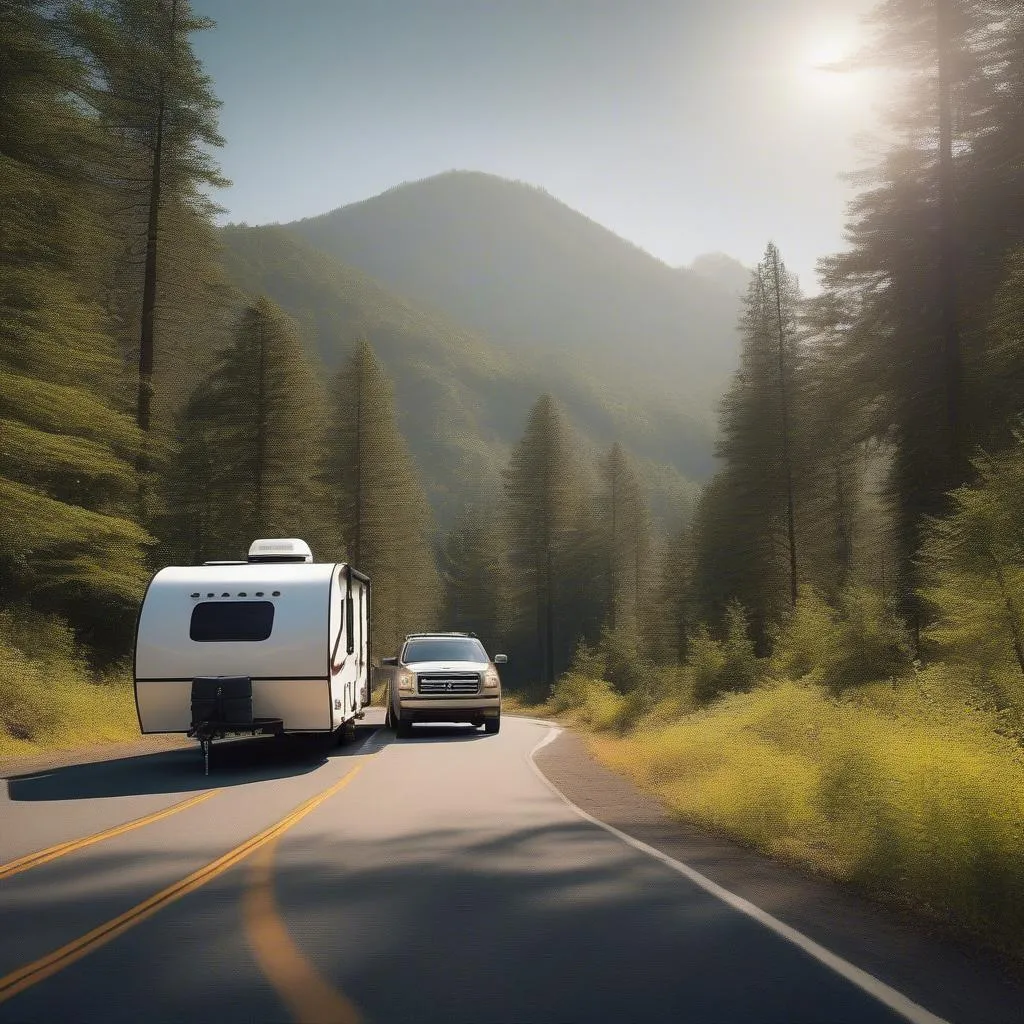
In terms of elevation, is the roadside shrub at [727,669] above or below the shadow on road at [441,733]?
above

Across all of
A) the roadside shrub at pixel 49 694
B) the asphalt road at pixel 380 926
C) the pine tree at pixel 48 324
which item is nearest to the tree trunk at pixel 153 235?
the pine tree at pixel 48 324

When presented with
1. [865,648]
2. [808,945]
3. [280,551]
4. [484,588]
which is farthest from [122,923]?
[484,588]

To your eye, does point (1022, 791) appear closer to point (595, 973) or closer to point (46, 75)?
point (595, 973)

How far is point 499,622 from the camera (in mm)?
96812

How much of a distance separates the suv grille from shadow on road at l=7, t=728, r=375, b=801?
6.29ft

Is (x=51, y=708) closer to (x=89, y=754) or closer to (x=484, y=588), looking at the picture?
(x=89, y=754)

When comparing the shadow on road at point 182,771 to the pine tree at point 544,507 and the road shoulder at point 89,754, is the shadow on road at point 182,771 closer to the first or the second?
the road shoulder at point 89,754

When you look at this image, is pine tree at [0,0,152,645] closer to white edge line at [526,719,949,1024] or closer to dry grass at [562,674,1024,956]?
dry grass at [562,674,1024,956]

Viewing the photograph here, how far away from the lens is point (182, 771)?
16.0 metres

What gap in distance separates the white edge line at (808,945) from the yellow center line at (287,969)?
247cm

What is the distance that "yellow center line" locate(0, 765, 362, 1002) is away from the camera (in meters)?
5.10

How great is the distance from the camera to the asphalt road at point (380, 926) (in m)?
4.79

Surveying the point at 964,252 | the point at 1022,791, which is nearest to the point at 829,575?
the point at 964,252

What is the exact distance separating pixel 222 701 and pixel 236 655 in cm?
79
